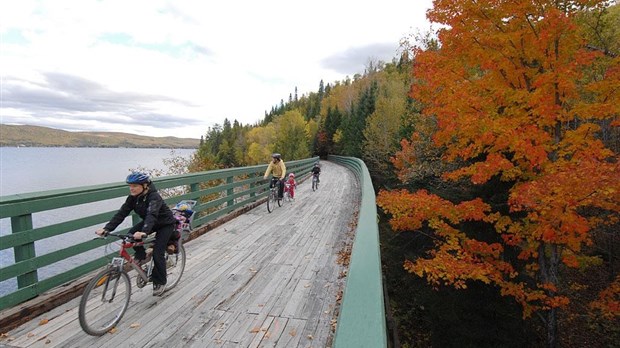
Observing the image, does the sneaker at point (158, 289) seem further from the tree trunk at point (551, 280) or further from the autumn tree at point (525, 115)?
the tree trunk at point (551, 280)

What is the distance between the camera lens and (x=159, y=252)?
14.4 feet

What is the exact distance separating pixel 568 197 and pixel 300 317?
6295mm

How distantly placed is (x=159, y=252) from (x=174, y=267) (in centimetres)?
65

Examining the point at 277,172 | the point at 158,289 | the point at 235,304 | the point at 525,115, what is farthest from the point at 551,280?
the point at 158,289

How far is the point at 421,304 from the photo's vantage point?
539 inches

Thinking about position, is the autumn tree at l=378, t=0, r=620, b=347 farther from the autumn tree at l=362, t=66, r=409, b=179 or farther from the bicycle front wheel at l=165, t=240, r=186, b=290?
the autumn tree at l=362, t=66, r=409, b=179

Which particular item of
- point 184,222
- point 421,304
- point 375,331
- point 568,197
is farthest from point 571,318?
point 375,331

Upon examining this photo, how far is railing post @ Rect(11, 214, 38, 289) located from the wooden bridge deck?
45cm

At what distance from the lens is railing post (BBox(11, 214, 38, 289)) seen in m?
3.82

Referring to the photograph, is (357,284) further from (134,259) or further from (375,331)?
(134,259)

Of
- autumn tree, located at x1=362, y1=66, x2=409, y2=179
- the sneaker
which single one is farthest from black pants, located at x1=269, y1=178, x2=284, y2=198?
autumn tree, located at x1=362, y1=66, x2=409, y2=179

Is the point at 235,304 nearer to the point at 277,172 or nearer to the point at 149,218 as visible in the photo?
the point at 149,218

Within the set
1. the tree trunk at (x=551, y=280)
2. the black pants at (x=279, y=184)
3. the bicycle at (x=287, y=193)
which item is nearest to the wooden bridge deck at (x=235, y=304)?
the black pants at (x=279, y=184)

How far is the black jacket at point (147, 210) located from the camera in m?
Answer: 3.97
